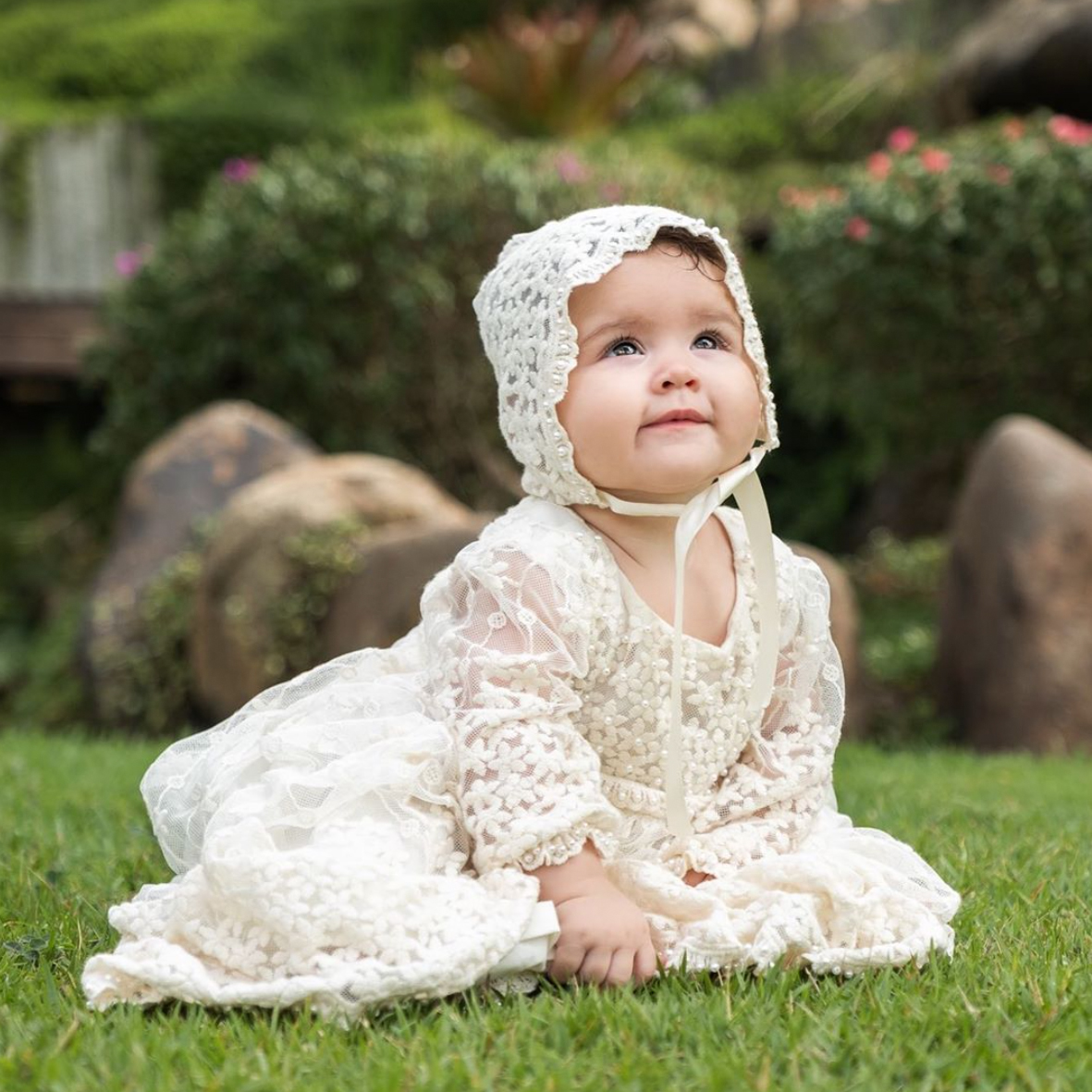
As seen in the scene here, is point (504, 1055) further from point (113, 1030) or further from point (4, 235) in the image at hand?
point (4, 235)

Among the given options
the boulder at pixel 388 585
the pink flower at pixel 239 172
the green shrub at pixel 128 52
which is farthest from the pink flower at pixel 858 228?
the green shrub at pixel 128 52

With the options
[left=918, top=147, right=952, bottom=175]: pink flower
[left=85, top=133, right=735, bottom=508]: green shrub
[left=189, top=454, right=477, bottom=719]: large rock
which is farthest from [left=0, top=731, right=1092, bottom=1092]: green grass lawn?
[left=85, top=133, right=735, bottom=508]: green shrub

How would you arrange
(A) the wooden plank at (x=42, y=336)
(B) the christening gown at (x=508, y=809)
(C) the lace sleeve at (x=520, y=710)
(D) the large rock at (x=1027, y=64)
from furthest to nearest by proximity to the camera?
1. (A) the wooden plank at (x=42, y=336)
2. (D) the large rock at (x=1027, y=64)
3. (C) the lace sleeve at (x=520, y=710)
4. (B) the christening gown at (x=508, y=809)

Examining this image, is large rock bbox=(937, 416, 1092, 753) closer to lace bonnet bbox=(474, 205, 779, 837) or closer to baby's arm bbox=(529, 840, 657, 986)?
lace bonnet bbox=(474, 205, 779, 837)

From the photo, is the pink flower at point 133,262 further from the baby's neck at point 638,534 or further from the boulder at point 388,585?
the baby's neck at point 638,534

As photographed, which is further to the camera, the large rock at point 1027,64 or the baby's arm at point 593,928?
the large rock at point 1027,64

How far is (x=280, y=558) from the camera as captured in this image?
621 centimetres

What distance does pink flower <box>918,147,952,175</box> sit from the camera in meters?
7.58

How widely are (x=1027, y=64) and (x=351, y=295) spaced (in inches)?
171

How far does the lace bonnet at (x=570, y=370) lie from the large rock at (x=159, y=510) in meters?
4.75

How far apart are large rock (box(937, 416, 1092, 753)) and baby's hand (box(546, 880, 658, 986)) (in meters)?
4.03

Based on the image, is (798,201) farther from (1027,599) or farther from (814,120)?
(814,120)

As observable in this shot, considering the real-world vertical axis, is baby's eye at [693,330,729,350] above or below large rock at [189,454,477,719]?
above

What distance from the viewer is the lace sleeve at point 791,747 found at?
2484 millimetres
